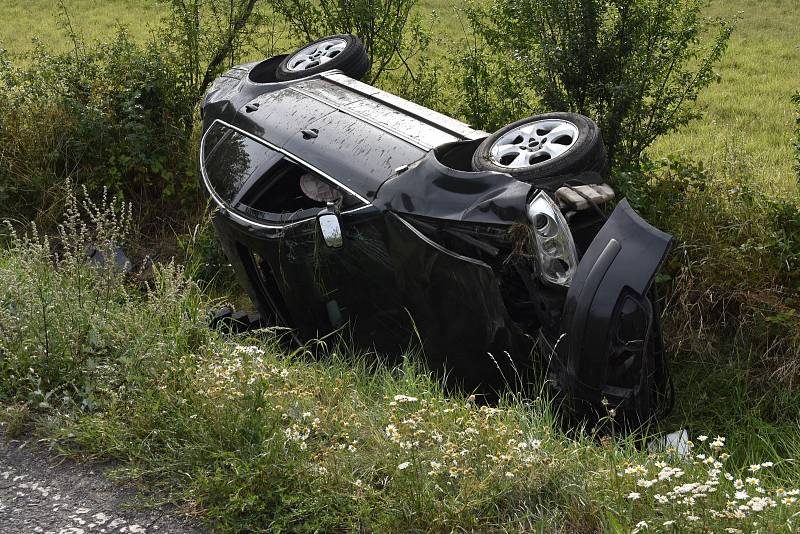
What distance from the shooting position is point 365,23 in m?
9.43

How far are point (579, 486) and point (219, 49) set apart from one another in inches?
264

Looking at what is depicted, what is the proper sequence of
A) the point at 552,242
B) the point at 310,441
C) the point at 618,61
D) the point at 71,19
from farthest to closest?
the point at 71,19
the point at 618,61
the point at 552,242
the point at 310,441

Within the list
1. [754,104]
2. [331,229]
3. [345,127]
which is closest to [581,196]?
[331,229]

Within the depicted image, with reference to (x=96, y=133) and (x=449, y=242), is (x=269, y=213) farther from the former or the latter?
(x=96, y=133)

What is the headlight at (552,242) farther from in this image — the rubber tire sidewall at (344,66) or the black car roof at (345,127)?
the rubber tire sidewall at (344,66)

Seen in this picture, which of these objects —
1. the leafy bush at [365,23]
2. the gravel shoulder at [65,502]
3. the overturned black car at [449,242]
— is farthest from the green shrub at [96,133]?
the gravel shoulder at [65,502]

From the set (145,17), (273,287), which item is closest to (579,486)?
(273,287)

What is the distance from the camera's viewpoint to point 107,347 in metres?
4.80

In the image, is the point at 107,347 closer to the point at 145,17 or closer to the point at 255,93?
the point at 255,93

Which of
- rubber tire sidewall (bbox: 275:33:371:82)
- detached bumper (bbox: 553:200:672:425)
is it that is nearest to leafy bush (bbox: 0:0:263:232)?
rubber tire sidewall (bbox: 275:33:371:82)

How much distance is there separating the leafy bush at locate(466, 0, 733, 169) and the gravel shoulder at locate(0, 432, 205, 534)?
4.73m

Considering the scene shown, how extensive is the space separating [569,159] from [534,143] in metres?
0.38

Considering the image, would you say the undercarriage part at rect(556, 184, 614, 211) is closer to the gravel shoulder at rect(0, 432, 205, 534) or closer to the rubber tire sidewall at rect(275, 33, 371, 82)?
the gravel shoulder at rect(0, 432, 205, 534)

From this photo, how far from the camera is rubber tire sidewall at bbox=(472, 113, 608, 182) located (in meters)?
5.09
